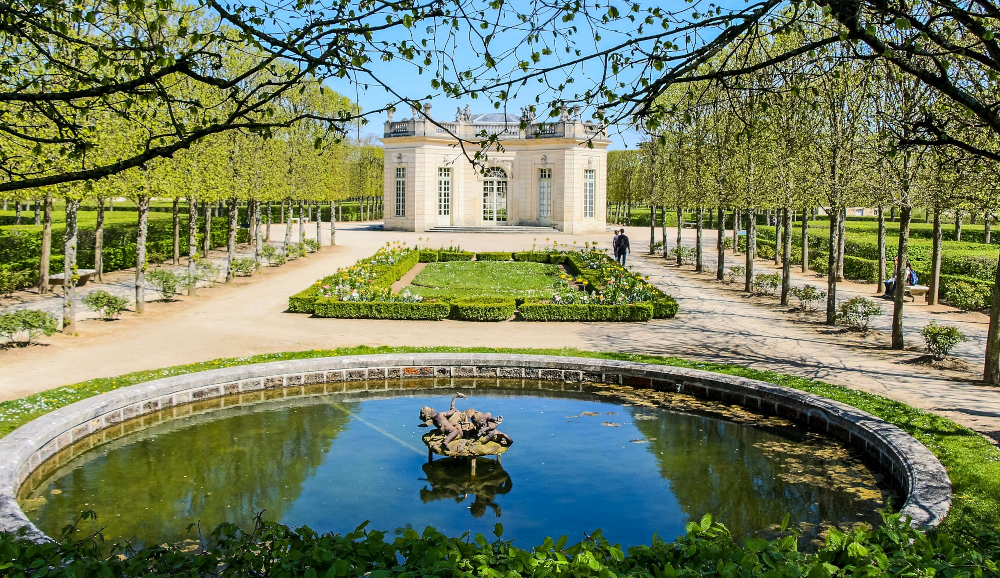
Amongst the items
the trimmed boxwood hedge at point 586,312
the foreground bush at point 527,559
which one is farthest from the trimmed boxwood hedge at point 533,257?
the foreground bush at point 527,559

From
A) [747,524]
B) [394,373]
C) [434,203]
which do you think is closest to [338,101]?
[434,203]

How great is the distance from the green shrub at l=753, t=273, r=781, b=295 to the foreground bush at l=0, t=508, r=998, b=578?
17.8 m

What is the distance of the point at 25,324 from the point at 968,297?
20.0 metres

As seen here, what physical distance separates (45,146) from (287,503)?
31.0 feet

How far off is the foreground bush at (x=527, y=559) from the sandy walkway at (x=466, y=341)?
5.63 meters

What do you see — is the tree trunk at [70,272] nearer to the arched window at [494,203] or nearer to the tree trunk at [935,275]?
the tree trunk at [935,275]

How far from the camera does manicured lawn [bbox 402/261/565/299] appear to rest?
2089 centimetres

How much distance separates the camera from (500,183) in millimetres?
45875

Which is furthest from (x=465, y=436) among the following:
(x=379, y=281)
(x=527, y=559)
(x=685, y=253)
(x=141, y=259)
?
(x=685, y=253)

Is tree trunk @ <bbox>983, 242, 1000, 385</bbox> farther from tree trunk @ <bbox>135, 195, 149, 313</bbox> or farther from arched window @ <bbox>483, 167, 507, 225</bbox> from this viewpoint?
arched window @ <bbox>483, 167, 507, 225</bbox>

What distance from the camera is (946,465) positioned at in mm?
7543

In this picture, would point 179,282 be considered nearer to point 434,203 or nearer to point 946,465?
point 946,465

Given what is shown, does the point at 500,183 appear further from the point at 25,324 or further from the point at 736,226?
the point at 25,324

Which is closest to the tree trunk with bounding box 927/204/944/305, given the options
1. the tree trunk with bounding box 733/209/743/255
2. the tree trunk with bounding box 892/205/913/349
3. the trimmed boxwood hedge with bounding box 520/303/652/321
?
the tree trunk with bounding box 892/205/913/349
